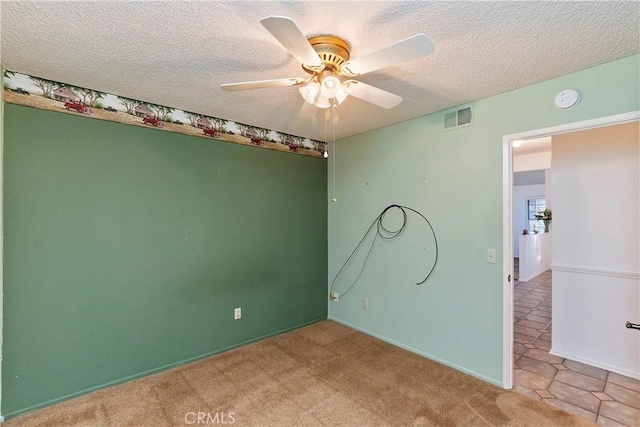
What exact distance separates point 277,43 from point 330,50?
0.31 meters

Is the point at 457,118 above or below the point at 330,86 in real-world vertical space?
above

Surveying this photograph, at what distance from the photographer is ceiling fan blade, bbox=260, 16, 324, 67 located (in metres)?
1.05

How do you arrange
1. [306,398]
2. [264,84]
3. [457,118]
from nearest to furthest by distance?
[264,84], [306,398], [457,118]

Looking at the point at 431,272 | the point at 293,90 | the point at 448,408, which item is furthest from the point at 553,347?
the point at 293,90

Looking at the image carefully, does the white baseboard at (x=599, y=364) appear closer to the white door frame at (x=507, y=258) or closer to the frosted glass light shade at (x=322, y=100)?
the white door frame at (x=507, y=258)

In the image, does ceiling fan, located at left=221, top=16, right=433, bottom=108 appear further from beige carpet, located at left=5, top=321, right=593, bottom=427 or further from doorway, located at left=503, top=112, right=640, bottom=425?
beige carpet, located at left=5, top=321, right=593, bottom=427

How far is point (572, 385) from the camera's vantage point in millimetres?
2400

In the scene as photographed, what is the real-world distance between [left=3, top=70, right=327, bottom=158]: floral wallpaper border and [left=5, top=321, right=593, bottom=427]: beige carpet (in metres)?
2.21

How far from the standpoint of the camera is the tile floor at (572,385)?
2.06 meters

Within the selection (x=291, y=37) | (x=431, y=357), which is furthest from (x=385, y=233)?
(x=291, y=37)

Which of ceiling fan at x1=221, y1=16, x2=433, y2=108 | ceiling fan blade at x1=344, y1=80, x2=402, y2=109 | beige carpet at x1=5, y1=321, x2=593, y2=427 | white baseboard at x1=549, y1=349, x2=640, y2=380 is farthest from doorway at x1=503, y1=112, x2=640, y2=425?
ceiling fan at x1=221, y1=16, x2=433, y2=108

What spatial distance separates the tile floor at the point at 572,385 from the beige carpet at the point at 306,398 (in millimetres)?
197

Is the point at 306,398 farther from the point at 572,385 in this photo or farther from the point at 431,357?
the point at 572,385

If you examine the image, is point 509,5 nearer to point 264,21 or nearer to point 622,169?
point 264,21
